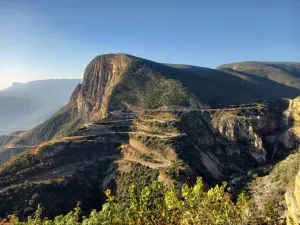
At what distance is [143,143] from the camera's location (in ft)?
273

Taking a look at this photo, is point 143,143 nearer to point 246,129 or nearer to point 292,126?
point 246,129

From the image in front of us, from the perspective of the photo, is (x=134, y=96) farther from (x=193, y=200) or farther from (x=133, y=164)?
(x=193, y=200)

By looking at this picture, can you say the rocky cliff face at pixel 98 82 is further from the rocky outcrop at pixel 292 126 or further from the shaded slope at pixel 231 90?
the rocky outcrop at pixel 292 126

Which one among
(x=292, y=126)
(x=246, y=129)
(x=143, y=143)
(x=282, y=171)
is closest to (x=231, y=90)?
(x=292, y=126)

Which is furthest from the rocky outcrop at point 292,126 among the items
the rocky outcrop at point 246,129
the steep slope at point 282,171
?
the rocky outcrop at point 246,129

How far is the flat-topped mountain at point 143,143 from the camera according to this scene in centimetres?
6638

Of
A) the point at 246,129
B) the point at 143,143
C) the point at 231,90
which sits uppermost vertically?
the point at 231,90

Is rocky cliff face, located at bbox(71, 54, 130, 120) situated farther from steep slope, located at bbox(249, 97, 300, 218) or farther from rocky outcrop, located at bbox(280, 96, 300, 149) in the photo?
steep slope, located at bbox(249, 97, 300, 218)

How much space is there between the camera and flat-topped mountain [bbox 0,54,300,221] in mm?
66375

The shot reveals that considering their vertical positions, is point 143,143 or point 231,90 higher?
point 231,90

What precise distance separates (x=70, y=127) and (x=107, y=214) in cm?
12164

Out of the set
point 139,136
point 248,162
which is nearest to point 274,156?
point 248,162

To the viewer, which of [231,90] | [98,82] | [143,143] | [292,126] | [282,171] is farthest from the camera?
[231,90]

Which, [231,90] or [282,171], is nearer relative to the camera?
[282,171]
